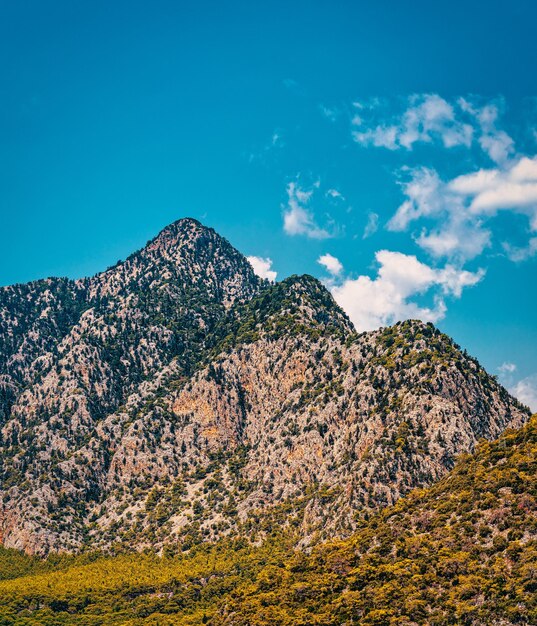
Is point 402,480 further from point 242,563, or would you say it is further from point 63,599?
point 63,599

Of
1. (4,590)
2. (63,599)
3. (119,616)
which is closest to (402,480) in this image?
(119,616)

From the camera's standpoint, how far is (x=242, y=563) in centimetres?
19875

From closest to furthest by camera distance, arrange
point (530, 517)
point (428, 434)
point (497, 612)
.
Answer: point (497, 612), point (530, 517), point (428, 434)

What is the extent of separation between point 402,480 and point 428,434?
58.3ft

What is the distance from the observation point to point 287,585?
445 feet

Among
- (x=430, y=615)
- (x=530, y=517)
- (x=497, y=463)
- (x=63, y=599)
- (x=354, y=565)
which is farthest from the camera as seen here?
(x=63, y=599)

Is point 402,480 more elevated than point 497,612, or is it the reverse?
point 402,480

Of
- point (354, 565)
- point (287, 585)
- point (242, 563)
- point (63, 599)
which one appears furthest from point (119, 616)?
point (354, 565)

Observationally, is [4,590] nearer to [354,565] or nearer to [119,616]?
[119,616]

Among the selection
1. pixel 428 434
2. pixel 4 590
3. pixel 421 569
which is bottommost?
pixel 421 569

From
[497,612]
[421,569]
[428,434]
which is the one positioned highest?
[428,434]

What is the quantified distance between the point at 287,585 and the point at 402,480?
61.3 metres

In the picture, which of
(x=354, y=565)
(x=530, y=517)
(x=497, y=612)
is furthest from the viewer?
(x=354, y=565)

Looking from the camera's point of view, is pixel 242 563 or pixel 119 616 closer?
pixel 119 616
